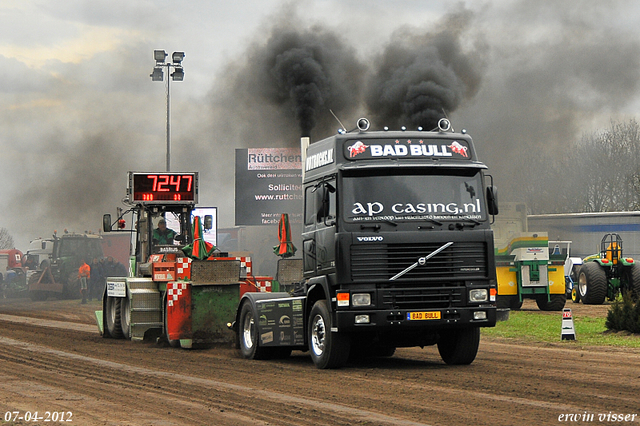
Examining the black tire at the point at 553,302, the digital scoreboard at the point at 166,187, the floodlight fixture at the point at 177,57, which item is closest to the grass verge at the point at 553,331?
the black tire at the point at 553,302

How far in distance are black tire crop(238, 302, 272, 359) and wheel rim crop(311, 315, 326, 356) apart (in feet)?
5.20

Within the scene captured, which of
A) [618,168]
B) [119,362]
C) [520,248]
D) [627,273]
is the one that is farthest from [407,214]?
[618,168]

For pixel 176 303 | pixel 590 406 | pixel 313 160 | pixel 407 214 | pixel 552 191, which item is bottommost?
pixel 590 406

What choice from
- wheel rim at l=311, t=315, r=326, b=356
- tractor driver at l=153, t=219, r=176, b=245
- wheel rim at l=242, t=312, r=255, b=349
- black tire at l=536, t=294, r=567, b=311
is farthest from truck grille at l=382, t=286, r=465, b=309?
black tire at l=536, t=294, r=567, b=311

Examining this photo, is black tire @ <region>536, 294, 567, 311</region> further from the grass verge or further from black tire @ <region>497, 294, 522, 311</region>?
the grass verge

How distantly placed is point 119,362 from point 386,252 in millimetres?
4897

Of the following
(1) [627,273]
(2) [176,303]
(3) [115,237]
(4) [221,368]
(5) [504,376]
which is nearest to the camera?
(5) [504,376]

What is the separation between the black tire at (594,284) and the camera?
2839 centimetres

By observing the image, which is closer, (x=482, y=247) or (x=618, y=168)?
(x=482, y=247)

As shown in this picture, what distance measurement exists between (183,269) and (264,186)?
1082 inches

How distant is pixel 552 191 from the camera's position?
140 ft

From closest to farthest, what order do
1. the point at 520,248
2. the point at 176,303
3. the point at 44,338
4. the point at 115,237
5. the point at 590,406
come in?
the point at 590,406, the point at 176,303, the point at 44,338, the point at 520,248, the point at 115,237

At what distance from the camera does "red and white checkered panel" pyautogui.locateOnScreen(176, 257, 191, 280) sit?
1669 centimetres

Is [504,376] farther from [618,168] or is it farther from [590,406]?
[618,168]
